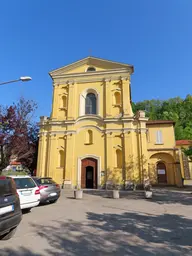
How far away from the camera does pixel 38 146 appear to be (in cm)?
1950

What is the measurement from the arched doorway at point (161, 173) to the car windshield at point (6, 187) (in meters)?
20.2

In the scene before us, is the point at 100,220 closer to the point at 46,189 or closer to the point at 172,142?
the point at 46,189

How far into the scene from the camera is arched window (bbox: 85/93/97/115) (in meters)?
19.9

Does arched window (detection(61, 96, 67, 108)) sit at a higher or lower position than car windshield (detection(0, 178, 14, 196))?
higher

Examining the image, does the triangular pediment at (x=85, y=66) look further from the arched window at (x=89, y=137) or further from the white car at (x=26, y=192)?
the white car at (x=26, y=192)

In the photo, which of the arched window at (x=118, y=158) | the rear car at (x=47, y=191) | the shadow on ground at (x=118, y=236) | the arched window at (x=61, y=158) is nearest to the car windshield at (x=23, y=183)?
the rear car at (x=47, y=191)

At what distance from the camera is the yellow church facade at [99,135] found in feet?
56.4

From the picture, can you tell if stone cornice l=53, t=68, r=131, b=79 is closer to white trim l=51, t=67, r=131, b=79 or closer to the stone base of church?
white trim l=51, t=67, r=131, b=79

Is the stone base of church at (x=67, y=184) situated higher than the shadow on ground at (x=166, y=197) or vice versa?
the stone base of church at (x=67, y=184)

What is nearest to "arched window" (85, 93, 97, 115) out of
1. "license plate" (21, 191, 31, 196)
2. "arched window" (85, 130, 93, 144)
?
"arched window" (85, 130, 93, 144)

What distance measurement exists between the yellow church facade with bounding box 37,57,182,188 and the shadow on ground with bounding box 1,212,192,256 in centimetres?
1015

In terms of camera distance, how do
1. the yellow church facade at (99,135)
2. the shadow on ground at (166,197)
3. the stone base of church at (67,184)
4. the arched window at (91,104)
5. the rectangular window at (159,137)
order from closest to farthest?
1. the shadow on ground at (166,197)
2. the stone base of church at (67,184)
3. the yellow church facade at (99,135)
4. the arched window at (91,104)
5. the rectangular window at (159,137)

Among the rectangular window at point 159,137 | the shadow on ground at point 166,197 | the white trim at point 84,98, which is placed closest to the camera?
the shadow on ground at point 166,197

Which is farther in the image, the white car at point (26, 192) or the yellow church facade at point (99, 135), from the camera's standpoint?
the yellow church facade at point (99, 135)
